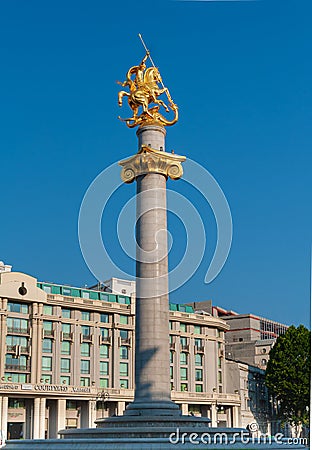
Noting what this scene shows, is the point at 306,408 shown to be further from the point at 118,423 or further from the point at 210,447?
the point at 210,447

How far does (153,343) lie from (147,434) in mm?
7057

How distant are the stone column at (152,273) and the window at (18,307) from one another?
4056cm

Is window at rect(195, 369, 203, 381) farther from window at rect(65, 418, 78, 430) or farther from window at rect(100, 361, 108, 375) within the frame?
window at rect(65, 418, 78, 430)

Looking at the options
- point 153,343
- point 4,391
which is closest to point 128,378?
point 4,391

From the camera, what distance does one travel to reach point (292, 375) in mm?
97438

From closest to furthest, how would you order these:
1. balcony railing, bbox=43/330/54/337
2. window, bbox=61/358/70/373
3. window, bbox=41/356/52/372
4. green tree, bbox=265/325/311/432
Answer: window, bbox=41/356/52/372 → balcony railing, bbox=43/330/54/337 → window, bbox=61/358/70/373 → green tree, bbox=265/325/311/432

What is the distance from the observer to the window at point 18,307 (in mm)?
85938

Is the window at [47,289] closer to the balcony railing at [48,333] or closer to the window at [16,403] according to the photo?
the balcony railing at [48,333]

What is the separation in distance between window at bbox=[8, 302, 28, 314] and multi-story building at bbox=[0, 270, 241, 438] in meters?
0.12

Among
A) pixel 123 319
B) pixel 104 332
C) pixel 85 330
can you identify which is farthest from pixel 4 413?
pixel 123 319

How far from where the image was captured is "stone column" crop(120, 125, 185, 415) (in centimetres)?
4572

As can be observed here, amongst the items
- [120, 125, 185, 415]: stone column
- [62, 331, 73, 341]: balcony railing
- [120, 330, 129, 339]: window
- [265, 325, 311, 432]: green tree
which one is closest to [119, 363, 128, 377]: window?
[120, 330, 129, 339]: window

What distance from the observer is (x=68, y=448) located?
37.0 meters

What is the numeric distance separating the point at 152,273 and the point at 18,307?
43.0 metres
